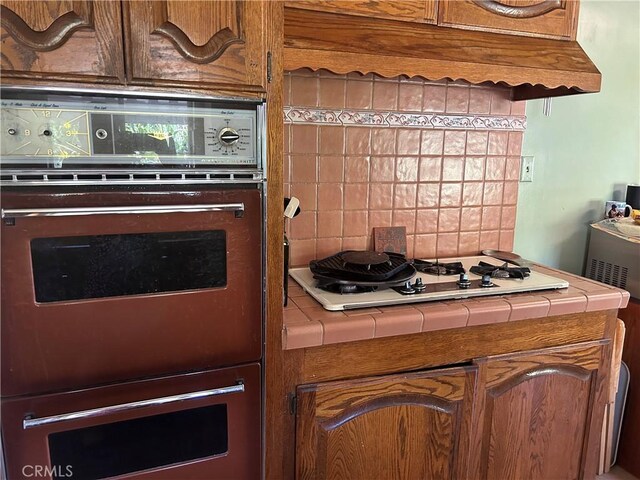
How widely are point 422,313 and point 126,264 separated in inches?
28.8

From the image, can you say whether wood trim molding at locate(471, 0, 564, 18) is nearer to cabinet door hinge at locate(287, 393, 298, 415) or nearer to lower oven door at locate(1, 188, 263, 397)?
lower oven door at locate(1, 188, 263, 397)

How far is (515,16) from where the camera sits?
1.42 metres

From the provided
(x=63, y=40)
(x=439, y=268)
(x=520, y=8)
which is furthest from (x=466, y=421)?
(x=63, y=40)

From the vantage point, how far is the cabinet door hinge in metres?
1.18

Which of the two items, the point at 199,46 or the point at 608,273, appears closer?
the point at 199,46

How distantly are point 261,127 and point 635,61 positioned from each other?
6.28 feet

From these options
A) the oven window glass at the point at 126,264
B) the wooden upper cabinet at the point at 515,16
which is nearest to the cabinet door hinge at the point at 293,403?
the oven window glass at the point at 126,264

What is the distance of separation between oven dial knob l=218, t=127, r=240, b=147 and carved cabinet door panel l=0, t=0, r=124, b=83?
0.71 feet

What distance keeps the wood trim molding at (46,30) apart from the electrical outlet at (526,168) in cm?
167

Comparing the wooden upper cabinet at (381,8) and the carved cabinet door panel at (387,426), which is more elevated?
the wooden upper cabinet at (381,8)

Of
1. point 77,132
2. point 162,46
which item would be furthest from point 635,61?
point 77,132

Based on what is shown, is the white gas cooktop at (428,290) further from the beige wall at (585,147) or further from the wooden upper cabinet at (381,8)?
the wooden upper cabinet at (381,8)

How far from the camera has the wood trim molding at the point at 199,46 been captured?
942mm

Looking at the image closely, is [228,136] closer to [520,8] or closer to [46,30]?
[46,30]
